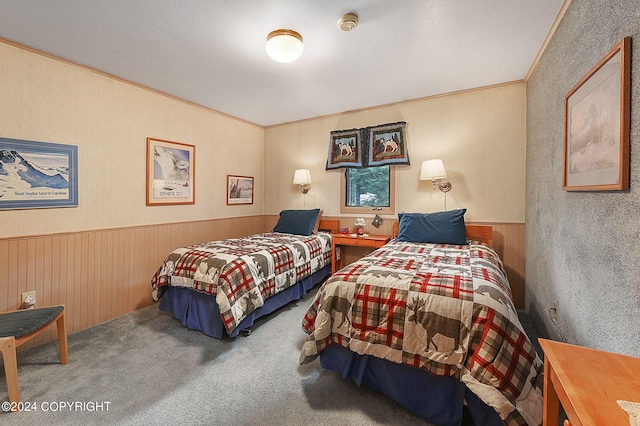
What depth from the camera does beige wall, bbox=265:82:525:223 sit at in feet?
10.1

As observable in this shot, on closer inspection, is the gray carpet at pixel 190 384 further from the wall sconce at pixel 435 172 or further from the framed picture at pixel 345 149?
the framed picture at pixel 345 149

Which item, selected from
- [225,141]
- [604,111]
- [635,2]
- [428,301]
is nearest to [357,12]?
[635,2]

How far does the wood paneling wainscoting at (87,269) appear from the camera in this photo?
2230 mm

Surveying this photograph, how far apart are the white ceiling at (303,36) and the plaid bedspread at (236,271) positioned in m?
1.85

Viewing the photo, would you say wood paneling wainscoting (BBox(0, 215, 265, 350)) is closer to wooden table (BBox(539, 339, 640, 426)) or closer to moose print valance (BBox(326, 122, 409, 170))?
moose print valance (BBox(326, 122, 409, 170))

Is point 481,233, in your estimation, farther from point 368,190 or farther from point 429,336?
point 429,336

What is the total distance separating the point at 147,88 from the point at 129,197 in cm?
129

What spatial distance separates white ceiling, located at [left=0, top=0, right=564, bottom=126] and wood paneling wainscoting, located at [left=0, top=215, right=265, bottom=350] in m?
1.69

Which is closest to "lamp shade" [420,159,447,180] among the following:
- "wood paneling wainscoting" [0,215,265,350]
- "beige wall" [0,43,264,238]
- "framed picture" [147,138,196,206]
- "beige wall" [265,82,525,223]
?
"beige wall" [265,82,525,223]

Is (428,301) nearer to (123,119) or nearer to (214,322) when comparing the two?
(214,322)

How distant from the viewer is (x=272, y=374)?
1.90 m

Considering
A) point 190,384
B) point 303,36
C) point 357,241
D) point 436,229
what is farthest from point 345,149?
point 190,384

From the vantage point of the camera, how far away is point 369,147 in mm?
3873

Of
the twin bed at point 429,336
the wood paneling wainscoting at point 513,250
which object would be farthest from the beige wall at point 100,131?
the wood paneling wainscoting at point 513,250
